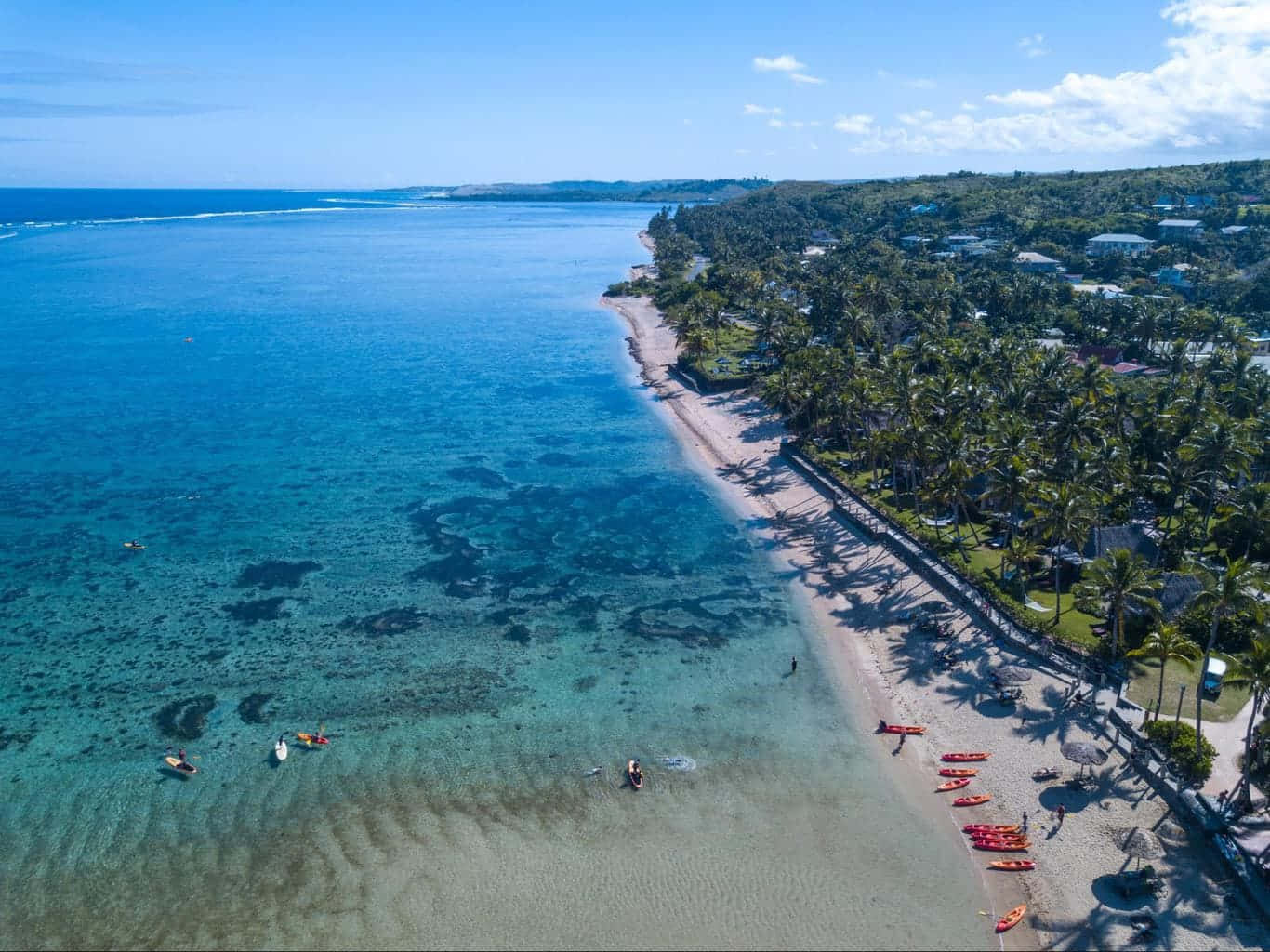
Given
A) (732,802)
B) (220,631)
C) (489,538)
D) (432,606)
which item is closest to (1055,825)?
(732,802)

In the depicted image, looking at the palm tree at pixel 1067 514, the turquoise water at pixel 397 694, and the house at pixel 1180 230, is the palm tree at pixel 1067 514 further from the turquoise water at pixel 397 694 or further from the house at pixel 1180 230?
the house at pixel 1180 230

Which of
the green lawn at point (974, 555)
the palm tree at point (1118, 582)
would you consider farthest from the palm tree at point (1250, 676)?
the green lawn at point (974, 555)

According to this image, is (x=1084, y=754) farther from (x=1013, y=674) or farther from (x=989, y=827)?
(x=1013, y=674)

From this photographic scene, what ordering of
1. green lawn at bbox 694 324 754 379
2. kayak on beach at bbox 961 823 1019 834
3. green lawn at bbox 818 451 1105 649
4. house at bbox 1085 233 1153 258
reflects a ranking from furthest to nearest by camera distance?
house at bbox 1085 233 1153 258 → green lawn at bbox 694 324 754 379 → green lawn at bbox 818 451 1105 649 → kayak on beach at bbox 961 823 1019 834

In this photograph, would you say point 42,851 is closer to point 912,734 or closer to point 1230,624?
point 912,734

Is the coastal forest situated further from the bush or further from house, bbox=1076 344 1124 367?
the bush

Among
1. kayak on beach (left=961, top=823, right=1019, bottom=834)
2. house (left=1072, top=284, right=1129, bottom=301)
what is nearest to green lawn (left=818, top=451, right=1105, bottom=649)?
kayak on beach (left=961, top=823, right=1019, bottom=834)

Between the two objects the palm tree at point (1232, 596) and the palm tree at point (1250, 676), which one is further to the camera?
the palm tree at point (1232, 596)
